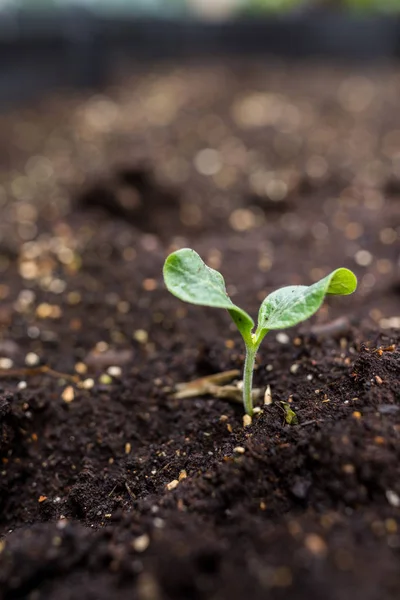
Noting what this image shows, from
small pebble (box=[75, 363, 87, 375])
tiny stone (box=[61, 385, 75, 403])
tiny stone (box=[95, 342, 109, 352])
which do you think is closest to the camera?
tiny stone (box=[61, 385, 75, 403])

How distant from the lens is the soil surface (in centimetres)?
81

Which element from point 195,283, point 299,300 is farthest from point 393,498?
point 195,283

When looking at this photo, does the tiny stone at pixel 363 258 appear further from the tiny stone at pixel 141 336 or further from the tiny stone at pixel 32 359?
the tiny stone at pixel 32 359

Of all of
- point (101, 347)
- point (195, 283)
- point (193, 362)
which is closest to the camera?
point (195, 283)

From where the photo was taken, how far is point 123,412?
4.59 ft

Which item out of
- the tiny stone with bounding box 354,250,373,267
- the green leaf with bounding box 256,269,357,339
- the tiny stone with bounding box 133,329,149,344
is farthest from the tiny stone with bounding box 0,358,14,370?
the tiny stone with bounding box 354,250,373,267

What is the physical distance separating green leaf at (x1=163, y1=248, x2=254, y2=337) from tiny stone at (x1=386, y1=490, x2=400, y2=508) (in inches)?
14.5

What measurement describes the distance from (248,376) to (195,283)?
0.80 ft

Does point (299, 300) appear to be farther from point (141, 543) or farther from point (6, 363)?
point (6, 363)

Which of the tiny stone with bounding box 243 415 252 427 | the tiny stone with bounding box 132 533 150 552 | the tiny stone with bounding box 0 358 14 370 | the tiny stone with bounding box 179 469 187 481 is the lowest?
the tiny stone with bounding box 0 358 14 370

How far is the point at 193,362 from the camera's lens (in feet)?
5.11

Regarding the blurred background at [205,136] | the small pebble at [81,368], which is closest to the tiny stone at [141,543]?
the small pebble at [81,368]

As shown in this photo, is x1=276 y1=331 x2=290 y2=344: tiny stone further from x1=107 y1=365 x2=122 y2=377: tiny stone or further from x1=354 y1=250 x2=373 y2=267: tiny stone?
x1=354 y1=250 x2=373 y2=267: tiny stone

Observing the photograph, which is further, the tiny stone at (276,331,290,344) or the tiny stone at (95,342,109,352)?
the tiny stone at (95,342,109,352)
